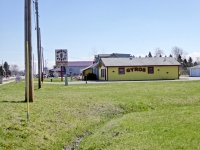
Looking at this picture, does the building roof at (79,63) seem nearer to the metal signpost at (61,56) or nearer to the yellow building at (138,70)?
the yellow building at (138,70)

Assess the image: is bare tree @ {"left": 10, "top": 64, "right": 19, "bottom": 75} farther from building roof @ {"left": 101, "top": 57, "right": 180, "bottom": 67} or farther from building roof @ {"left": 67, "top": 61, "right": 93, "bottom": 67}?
building roof @ {"left": 101, "top": 57, "right": 180, "bottom": 67}

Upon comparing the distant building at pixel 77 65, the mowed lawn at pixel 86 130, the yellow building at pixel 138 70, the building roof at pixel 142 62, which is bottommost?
the mowed lawn at pixel 86 130

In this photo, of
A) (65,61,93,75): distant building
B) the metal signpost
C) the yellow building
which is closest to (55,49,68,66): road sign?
the metal signpost

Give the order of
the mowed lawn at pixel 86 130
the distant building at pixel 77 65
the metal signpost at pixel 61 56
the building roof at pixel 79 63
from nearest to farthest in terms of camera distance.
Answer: the mowed lawn at pixel 86 130, the metal signpost at pixel 61 56, the distant building at pixel 77 65, the building roof at pixel 79 63

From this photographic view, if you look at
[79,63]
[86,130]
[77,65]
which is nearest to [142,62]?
[86,130]

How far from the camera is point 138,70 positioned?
1608 inches

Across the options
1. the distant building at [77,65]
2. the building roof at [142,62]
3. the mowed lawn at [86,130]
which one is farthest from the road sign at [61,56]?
the distant building at [77,65]

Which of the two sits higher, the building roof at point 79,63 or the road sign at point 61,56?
the building roof at point 79,63

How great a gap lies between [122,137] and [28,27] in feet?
24.4

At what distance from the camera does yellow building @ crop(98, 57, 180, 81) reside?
40250 millimetres

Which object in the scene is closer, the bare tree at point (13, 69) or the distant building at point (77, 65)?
the distant building at point (77, 65)

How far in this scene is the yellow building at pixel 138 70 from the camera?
40250 mm

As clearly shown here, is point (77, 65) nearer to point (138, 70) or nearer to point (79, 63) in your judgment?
point (79, 63)

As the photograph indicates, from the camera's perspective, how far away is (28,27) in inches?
505
